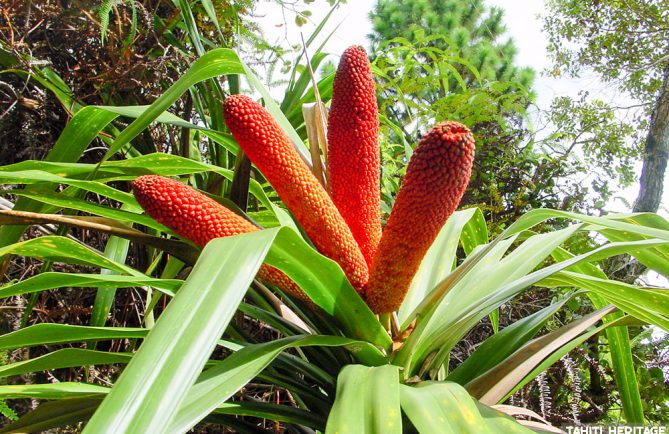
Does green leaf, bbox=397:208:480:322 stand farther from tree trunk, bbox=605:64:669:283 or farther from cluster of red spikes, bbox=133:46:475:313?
tree trunk, bbox=605:64:669:283

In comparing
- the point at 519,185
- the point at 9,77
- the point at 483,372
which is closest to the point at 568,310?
the point at 519,185

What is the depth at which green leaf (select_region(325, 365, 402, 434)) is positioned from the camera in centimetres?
45

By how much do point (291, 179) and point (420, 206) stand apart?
0.50 ft

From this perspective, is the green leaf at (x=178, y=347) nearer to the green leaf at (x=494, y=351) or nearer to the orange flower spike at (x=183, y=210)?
the orange flower spike at (x=183, y=210)

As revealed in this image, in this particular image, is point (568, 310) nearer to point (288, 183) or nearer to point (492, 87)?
point (492, 87)

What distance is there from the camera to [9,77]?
1.46 m

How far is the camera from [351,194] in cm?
69

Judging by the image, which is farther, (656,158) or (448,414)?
(656,158)

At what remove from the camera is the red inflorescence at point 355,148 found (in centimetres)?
68

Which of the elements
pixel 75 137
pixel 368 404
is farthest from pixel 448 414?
pixel 75 137

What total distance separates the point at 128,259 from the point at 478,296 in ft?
3.38

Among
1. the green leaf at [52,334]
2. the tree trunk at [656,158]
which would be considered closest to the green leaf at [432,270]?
the green leaf at [52,334]

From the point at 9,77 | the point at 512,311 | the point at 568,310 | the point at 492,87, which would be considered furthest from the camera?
the point at 492,87

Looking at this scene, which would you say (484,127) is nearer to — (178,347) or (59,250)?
(59,250)
